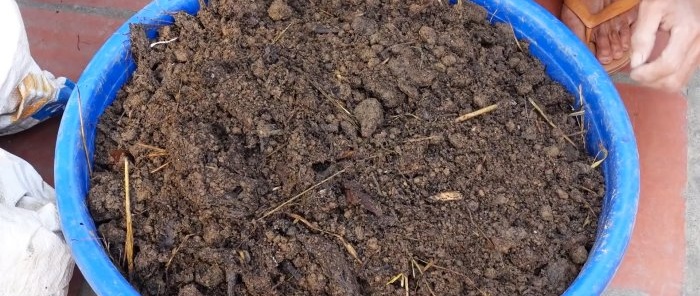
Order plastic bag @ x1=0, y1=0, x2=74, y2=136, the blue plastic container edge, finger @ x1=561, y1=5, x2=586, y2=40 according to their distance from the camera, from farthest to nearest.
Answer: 1. finger @ x1=561, y1=5, x2=586, y2=40
2. plastic bag @ x1=0, y1=0, x2=74, y2=136
3. the blue plastic container edge

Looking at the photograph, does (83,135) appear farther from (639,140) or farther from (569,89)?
(639,140)

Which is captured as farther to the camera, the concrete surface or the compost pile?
the concrete surface

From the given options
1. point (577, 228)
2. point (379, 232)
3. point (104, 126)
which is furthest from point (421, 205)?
point (104, 126)

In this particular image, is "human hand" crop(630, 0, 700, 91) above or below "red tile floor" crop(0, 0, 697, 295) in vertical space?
above

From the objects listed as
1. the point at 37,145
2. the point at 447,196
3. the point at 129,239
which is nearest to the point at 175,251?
the point at 129,239

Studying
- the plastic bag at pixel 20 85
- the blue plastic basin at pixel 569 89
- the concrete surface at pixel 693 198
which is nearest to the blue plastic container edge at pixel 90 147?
the blue plastic basin at pixel 569 89

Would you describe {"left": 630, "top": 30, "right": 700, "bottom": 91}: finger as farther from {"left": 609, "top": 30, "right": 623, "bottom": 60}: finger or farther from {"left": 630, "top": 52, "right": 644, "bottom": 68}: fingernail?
{"left": 609, "top": 30, "right": 623, "bottom": 60}: finger

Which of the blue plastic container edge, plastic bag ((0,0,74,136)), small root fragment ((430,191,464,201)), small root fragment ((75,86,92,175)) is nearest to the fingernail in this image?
small root fragment ((430,191,464,201))
